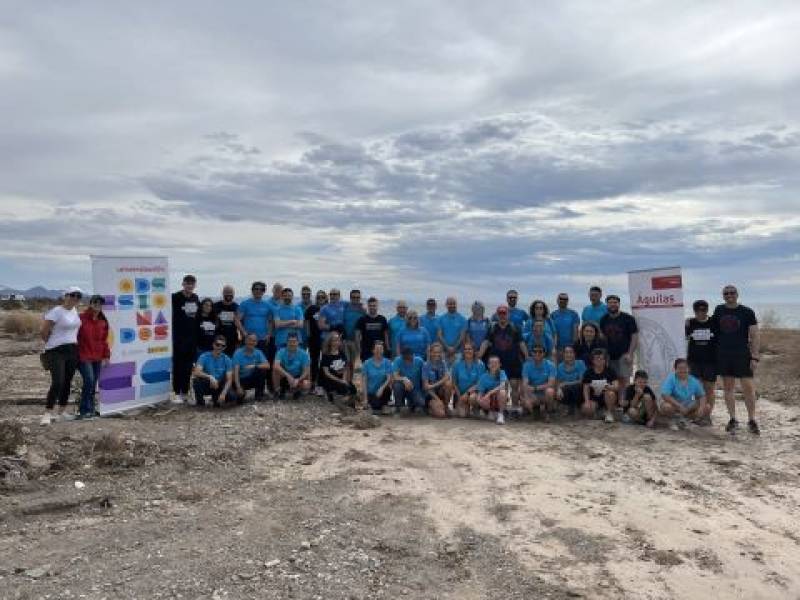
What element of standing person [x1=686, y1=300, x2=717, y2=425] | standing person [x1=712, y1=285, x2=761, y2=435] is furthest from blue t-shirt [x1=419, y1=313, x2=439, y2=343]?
standing person [x1=712, y1=285, x2=761, y2=435]

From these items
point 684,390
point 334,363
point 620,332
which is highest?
point 620,332

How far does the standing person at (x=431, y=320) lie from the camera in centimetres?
1237

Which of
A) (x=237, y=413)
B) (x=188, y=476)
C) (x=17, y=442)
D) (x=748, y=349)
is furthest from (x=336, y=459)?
(x=748, y=349)

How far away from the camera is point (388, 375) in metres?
11.3

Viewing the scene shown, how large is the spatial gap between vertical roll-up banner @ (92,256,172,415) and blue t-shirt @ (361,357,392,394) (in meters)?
3.36

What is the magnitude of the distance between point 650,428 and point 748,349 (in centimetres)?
183

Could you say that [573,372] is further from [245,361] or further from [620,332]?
[245,361]

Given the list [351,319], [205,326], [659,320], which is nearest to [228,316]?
[205,326]

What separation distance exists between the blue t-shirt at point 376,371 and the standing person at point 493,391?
5.05 feet

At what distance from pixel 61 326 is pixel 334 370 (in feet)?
14.2

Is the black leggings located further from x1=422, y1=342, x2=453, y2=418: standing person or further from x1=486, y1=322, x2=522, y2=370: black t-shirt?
x1=486, y1=322, x2=522, y2=370: black t-shirt

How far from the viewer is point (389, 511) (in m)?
6.46

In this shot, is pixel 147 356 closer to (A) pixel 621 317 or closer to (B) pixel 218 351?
(B) pixel 218 351

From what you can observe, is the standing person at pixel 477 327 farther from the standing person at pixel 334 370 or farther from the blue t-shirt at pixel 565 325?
the standing person at pixel 334 370
